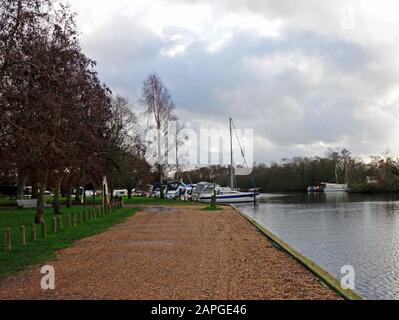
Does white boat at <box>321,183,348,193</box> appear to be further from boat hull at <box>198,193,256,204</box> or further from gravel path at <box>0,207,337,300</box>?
gravel path at <box>0,207,337,300</box>

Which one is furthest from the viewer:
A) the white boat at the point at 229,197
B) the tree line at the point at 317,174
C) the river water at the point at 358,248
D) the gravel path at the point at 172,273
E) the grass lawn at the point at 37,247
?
the tree line at the point at 317,174

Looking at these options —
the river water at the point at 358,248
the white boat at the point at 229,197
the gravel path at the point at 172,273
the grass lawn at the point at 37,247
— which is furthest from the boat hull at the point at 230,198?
the gravel path at the point at 172,273

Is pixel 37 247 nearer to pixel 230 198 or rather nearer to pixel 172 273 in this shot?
pixel 172 273

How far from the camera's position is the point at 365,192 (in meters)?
99.4

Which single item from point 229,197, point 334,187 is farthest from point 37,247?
point 334,187

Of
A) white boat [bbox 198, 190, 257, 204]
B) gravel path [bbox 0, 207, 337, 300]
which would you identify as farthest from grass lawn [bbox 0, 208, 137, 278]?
white boat [bbox 198, 190, 257, 204]

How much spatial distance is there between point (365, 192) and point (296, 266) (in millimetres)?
91387

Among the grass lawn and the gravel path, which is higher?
the grass lawn

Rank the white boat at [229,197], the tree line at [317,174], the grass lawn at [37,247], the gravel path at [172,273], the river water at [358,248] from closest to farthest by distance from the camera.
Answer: the gravel path at [172,273]
the river water at [358,248]
the grass lawn at [37,247]
the white boat at [229,197]
the tree line at [317,174]

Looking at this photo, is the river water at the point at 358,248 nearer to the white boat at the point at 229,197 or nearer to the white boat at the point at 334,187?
the white boat at the point at 229,197

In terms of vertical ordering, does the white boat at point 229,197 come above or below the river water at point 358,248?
above

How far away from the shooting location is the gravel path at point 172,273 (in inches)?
375

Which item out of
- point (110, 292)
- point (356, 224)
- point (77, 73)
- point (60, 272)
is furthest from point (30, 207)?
point (110, 292)

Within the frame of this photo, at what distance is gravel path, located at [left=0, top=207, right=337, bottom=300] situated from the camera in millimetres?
9523
